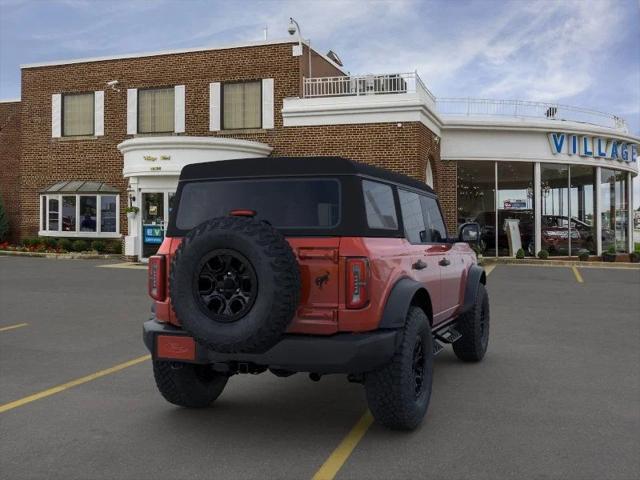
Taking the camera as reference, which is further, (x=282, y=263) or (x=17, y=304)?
(x=17, y=304)

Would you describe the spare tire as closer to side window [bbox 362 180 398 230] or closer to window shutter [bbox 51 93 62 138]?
side window [bbox 362 180 398 230]

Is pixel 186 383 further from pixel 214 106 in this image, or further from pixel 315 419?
pixel 214 106

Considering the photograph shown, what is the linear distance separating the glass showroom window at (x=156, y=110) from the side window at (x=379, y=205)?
20119 millimetres

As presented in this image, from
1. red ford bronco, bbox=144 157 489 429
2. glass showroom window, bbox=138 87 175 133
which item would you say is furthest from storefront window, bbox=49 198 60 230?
red ford bronco, bbox=144 157 489 429

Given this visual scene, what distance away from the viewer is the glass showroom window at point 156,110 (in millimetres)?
23688

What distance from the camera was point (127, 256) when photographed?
71.2 feet

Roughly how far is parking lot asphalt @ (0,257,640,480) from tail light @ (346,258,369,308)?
40.0 inches

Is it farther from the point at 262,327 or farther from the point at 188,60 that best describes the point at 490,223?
the point at 262,327

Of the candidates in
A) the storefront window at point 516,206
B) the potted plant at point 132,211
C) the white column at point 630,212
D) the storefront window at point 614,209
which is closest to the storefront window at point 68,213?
the potted plant at point 132,211

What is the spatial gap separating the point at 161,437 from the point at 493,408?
2648mm

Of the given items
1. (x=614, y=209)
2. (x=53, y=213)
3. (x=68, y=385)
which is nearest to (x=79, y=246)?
(x=53, y=213)

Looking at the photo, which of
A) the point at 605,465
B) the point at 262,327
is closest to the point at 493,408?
the point at 605,465

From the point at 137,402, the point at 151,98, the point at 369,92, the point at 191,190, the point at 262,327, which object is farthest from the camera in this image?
the point at 151,98

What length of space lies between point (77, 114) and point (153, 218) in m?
7.12
